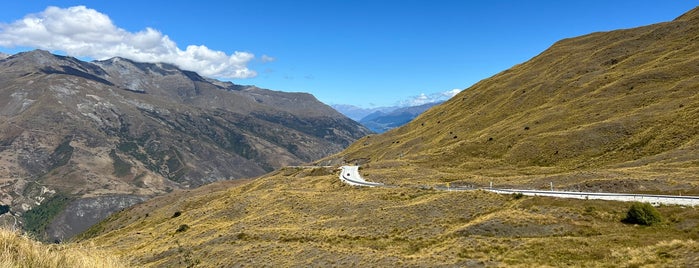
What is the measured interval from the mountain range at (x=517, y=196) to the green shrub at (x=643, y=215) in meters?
0.66

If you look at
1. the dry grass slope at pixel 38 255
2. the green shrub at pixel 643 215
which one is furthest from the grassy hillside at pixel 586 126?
the dry grass slope at pixel 38 255

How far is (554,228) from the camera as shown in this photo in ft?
115

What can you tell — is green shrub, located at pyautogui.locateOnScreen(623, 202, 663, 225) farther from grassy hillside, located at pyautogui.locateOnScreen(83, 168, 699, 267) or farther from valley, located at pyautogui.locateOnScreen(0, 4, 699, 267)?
grassy hillside, located at pyautogui.locateOnScreen(83, 168, 699, 267)

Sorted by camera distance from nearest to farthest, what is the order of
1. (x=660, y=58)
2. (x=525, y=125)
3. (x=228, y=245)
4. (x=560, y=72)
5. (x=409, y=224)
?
(x=409, y=224), (x=228, y=245), (x=525, y=125), (x=660, y=58), (x=560, y=72)

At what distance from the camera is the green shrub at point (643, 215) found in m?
33.3

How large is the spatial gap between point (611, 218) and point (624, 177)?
2210 cm

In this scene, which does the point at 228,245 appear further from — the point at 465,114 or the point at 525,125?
the point at 465,114

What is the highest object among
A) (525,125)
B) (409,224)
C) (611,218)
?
(525,125)

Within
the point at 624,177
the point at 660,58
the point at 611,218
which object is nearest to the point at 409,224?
the point at 611,218

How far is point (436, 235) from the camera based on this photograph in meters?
39.6

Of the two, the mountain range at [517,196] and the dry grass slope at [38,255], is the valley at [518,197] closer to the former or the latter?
the mountain range at [517,196]

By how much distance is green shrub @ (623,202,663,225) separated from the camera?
3334cm

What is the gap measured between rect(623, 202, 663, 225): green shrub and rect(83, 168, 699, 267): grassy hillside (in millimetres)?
755

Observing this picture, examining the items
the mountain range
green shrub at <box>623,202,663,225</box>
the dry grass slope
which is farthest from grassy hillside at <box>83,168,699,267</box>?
the dry grass slope
